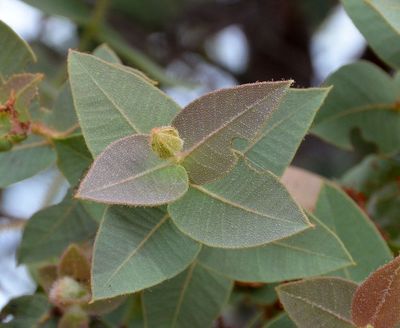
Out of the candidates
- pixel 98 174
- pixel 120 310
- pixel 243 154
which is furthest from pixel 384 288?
pixel 120 310

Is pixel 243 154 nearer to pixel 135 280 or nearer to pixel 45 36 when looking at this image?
pixel 135 280

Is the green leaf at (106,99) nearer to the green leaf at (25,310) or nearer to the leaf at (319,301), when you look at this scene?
the leaf at (319,301)

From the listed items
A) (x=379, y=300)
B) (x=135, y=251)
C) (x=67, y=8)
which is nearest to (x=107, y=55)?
(x=135, y=251)

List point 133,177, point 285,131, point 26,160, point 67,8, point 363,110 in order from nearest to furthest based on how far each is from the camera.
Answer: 1. point 133,177
2. point 285,131
3. point 26,160
4. point 363,110
5. point 67,8

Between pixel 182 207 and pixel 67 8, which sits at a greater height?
pixel 182 207

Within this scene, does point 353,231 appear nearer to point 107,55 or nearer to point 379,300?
point 379,300
